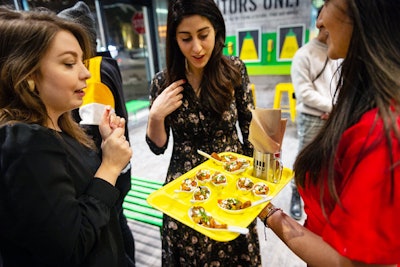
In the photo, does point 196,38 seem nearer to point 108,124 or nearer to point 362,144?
point 108,124

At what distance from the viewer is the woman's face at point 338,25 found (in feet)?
2.14

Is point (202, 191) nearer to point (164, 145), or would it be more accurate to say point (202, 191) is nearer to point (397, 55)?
point (164, 145)

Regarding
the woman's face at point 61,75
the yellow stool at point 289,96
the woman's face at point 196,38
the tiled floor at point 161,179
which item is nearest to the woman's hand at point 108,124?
the woman's face at point 61,75

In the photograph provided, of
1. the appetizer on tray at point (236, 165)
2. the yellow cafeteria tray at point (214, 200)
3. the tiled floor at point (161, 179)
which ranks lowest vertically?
the tiled floor at point (161, 179)

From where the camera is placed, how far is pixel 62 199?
708 mm

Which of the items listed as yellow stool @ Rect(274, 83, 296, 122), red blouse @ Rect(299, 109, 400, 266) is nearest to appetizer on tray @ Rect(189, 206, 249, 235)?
red blouse @ Rect(299, 109, 400, 266)

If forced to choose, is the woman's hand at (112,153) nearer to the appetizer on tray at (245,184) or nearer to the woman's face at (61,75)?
the woman's face at (61,75)

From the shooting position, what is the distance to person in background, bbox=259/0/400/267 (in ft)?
1.85

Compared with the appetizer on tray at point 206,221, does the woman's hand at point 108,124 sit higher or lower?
higher

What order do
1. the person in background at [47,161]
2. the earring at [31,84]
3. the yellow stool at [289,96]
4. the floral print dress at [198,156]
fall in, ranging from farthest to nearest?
the yellow stool at [289,96]
the floral print dress at [198,156]
the earring at [31,84]
the person in background at [47,161]

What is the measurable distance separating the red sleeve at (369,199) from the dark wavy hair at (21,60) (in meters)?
0.87

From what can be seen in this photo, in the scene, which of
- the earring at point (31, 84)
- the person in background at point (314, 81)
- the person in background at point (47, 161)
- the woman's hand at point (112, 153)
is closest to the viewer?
the person in background at point (47, 161)

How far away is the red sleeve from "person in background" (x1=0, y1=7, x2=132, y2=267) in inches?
26.4

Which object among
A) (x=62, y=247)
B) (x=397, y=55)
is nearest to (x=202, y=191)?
(x=62, y=247)
